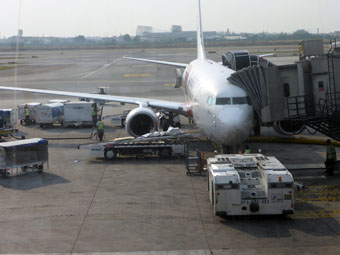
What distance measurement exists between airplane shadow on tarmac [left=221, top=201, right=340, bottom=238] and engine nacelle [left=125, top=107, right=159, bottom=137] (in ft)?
44.9

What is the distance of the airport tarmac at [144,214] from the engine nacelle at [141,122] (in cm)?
333

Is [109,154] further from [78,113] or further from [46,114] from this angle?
[46,114]

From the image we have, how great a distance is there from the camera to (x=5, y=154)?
76.0 ft

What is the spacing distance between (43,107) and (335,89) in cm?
2174

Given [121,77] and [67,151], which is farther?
[121,77]

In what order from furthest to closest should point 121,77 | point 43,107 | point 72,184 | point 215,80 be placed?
point 121,77
point 43,107
point 215,80
point 72,184

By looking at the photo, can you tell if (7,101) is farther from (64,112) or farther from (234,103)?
(234,103)

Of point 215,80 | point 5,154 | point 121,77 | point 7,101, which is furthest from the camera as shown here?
point 121,77

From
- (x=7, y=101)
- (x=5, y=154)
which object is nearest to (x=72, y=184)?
(x=5, y=154)

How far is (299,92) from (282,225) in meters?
8.25

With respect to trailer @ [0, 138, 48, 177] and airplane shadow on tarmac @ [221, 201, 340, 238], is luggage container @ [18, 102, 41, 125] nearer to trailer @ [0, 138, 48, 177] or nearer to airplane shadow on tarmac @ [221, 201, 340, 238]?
trailer @ [0, 138, 48, 177]

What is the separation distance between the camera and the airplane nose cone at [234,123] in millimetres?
21938

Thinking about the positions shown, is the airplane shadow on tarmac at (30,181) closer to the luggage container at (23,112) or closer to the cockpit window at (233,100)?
the cockpit window at (233,100)

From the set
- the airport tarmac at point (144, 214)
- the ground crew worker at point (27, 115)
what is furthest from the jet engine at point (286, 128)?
the ground crew worker at point (27, 115)
